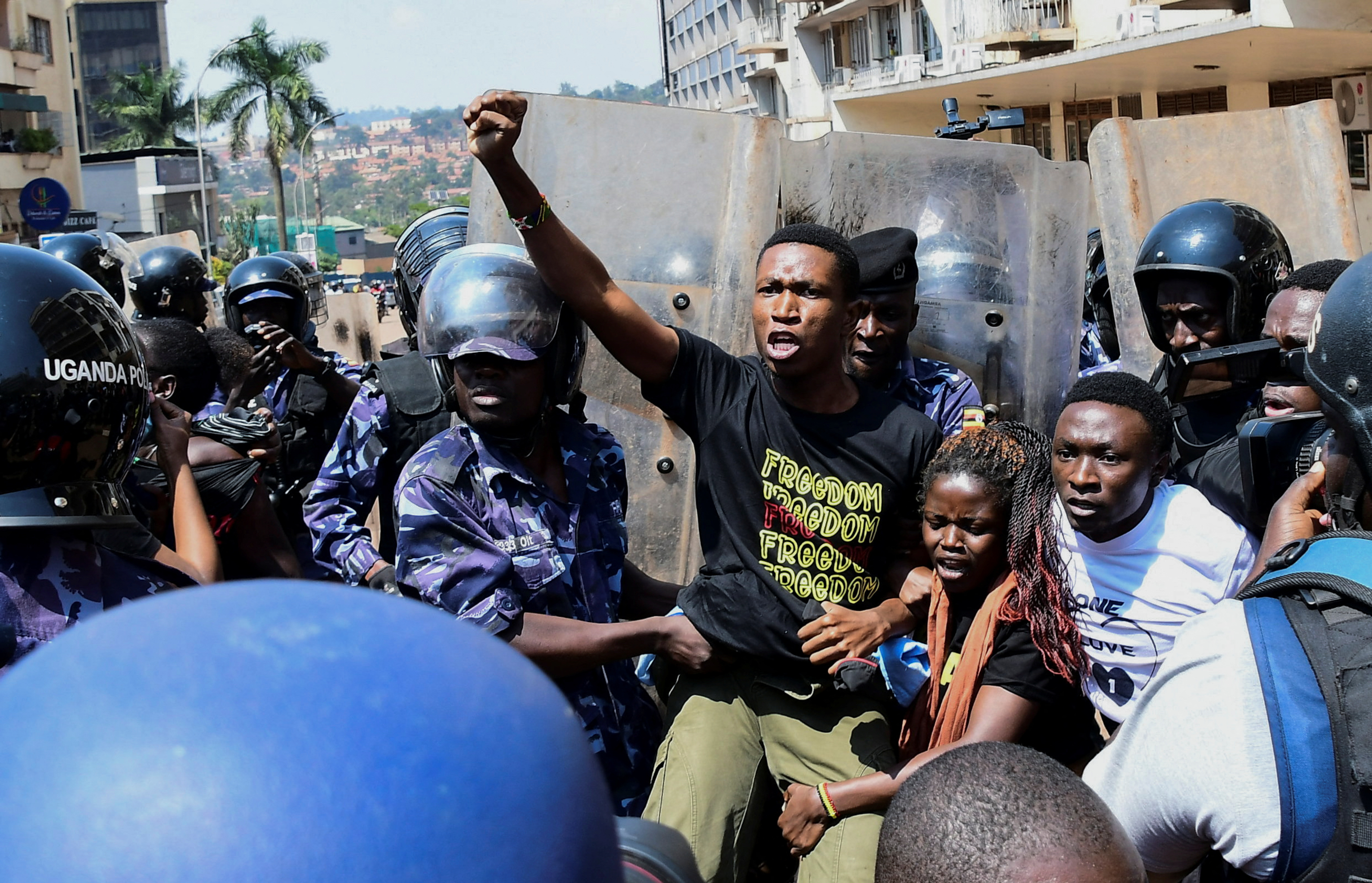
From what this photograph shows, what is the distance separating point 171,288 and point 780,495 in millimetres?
3534

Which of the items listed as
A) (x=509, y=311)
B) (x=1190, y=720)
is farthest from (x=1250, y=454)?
(x=509, y=311)

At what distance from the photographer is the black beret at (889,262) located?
10.2 ft

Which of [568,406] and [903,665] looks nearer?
[903,665]

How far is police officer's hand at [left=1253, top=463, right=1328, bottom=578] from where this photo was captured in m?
2.09

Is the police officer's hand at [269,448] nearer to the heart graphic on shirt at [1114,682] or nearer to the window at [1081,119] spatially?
the heart graphic on shirt at [1114,682]

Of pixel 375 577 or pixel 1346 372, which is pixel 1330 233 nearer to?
pixel 1346 372

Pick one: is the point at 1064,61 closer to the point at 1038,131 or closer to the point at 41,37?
the point at 1038,131

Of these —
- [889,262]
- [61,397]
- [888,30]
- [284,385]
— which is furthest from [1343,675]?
[888,30]

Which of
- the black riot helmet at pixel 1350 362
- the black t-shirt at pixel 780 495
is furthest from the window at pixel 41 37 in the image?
the black riot helmet at pixel 1350 362

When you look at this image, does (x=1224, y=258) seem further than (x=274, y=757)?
Yes

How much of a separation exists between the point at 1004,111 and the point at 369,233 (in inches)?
5228

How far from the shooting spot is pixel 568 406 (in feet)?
9.20

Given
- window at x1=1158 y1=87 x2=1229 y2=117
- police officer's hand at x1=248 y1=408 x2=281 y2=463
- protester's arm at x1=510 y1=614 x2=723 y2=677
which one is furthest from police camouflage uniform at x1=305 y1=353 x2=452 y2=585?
window at x1=1158 y1=87 x2=1229 y2=117

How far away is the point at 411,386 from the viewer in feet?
11.4
